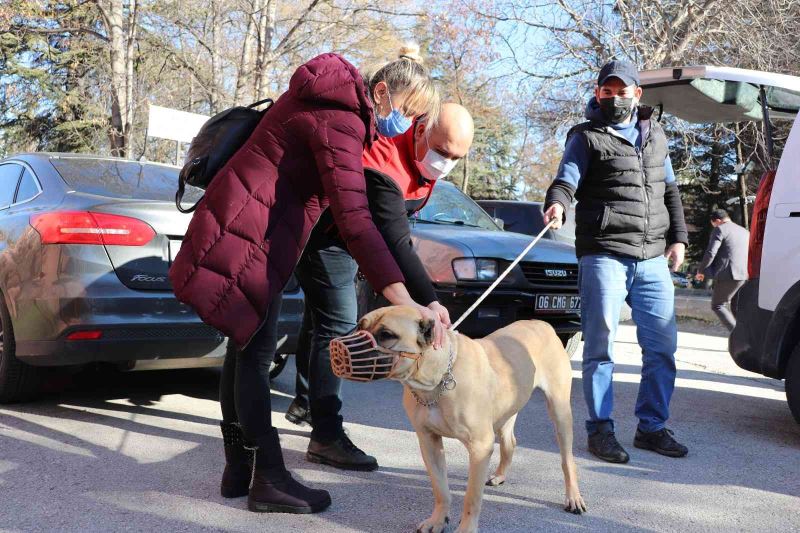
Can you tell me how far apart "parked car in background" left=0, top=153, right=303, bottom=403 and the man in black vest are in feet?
6.25

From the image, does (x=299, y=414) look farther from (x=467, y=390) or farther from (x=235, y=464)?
(x=467, y=390)

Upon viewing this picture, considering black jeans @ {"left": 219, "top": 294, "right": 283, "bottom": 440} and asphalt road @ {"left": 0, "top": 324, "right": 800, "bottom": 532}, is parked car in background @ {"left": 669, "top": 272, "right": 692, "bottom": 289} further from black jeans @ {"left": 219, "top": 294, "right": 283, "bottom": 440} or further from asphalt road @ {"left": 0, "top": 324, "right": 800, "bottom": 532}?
black jeans @ {"left": 219, "top": 294, "right": 283, "bottom": 440}

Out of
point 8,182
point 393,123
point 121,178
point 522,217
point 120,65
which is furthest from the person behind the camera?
point 120,65

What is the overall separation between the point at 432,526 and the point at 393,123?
1.58 meters

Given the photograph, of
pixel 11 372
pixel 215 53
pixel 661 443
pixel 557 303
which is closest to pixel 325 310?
pixel 661 443

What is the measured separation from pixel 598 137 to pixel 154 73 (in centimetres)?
1650

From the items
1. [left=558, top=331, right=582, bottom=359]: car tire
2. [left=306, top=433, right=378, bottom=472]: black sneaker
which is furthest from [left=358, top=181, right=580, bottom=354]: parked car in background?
[left=306, top=433, right=378, bottom=472]: black sneaker

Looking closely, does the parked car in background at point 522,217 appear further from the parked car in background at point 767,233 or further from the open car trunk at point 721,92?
the parked car in background at point 767,233

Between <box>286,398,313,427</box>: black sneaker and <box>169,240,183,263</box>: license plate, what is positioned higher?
<box>169,240,183,263</box>: license plate

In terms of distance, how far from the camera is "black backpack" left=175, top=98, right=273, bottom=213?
9.45 feet

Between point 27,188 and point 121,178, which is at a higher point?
point 121,178

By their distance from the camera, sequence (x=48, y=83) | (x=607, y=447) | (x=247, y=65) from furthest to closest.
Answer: (x=48, y=83), (x=247, y=65), (x=607, y=447)

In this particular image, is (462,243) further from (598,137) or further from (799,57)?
(799,57)

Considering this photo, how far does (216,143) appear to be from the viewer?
2896 millimetres
